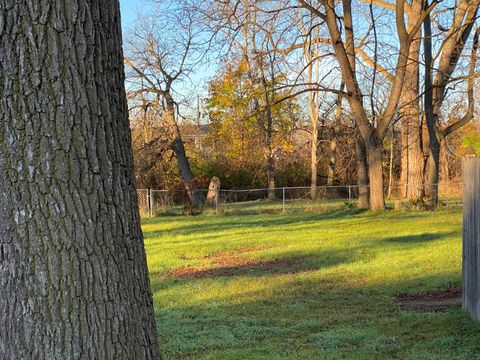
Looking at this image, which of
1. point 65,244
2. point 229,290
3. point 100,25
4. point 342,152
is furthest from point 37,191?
point 342,152

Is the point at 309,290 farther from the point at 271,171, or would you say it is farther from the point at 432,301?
the point at 271,171

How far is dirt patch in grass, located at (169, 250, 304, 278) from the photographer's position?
11.6m

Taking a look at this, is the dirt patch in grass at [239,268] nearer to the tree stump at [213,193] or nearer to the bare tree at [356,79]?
the bare tree at [356,79]

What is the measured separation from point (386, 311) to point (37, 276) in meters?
5.93

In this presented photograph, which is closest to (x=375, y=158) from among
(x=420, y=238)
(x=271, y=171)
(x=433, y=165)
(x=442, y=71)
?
(x=442, y=71)

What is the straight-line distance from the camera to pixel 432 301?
26.6ft

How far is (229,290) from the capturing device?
9773 millimetres

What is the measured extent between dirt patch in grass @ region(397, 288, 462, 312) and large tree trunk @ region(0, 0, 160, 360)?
5822 millimetres

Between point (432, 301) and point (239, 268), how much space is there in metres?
4.88

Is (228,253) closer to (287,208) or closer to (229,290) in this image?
(229,290)

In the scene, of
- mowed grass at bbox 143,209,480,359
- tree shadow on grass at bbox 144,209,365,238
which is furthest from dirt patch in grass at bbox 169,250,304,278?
tree shadow on grass at bbox 144,209,365,238

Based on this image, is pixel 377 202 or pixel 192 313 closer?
pixel 192 313

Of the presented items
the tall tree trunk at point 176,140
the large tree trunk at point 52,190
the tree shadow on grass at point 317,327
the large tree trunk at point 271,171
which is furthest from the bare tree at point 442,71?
the large tree trunk at point 52,190

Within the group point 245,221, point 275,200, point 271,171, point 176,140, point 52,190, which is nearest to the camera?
point 52,190
